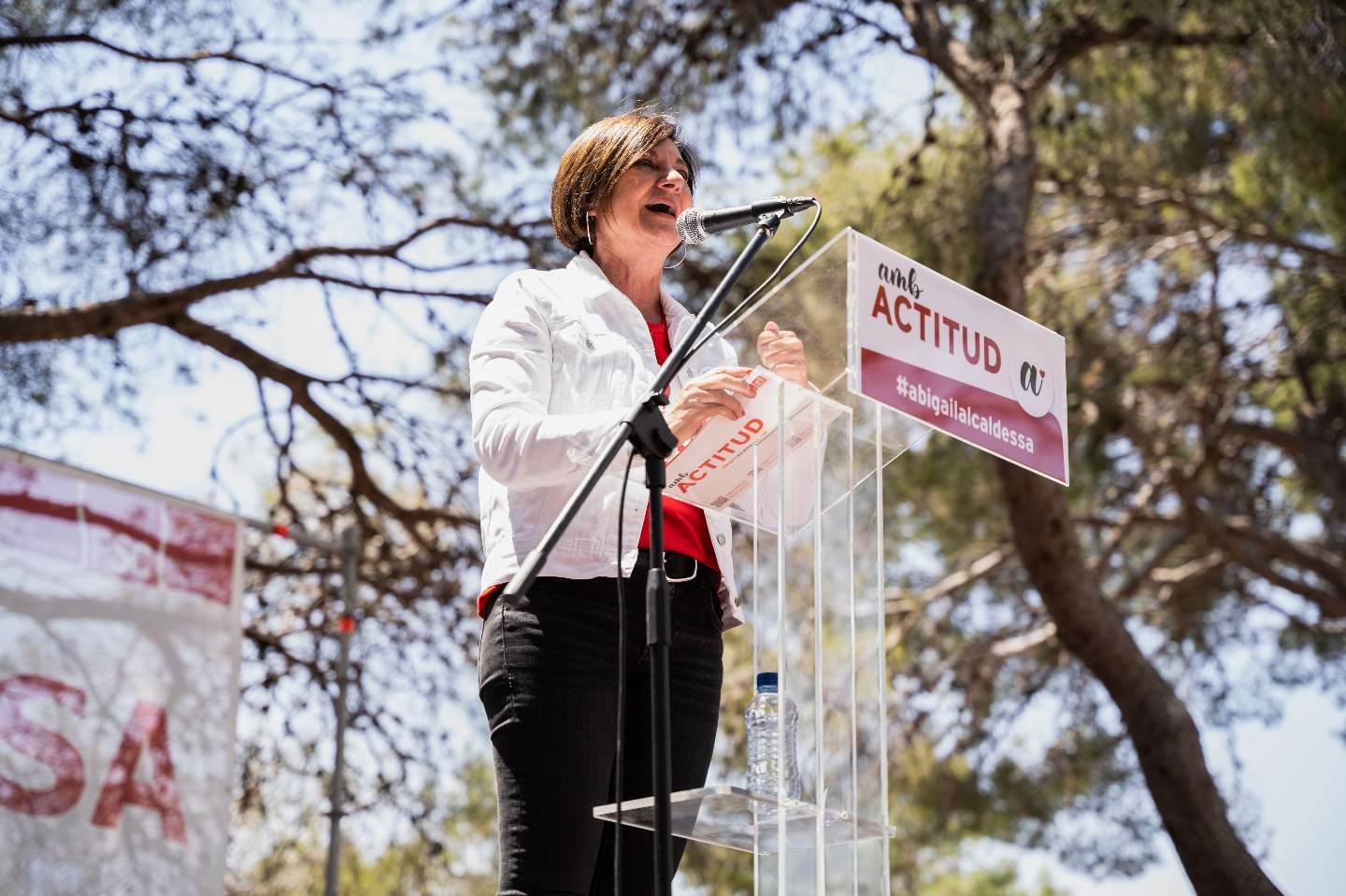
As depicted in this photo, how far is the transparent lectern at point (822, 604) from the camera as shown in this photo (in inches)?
60.4

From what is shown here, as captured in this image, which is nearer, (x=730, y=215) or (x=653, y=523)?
(x=653, y=523)

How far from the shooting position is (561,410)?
1.86 m

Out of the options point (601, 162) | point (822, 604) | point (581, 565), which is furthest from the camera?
point (601, 162)

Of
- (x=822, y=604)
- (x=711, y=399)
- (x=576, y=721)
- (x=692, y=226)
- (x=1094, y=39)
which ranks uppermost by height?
(x=1094, y=39)

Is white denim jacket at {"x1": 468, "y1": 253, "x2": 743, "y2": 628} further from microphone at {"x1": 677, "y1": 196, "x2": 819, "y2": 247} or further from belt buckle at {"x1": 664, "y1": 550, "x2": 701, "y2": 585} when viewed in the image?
microphone at {"x1": 677, "y1": 196, "x2": 819, "y2": 247}

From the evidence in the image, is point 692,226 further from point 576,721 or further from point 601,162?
point 576,721

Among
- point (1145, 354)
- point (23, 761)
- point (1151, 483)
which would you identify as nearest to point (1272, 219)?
point (1145, 354)

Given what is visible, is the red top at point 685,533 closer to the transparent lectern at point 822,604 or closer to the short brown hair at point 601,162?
the transparent lectern at point 822,604

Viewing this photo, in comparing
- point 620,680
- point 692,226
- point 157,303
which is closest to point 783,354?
point 692,226

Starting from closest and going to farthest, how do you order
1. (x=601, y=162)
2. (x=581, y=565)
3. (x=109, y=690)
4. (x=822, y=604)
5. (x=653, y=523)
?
(x=653, y=523) < (x=822, y=604) < (x=581, y=565) < (x=601, y=162) < (x=109, y=690)

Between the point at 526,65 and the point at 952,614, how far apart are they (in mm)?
4287

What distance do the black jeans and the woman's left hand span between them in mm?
304

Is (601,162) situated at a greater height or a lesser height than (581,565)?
greater

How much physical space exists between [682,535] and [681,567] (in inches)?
2.0
